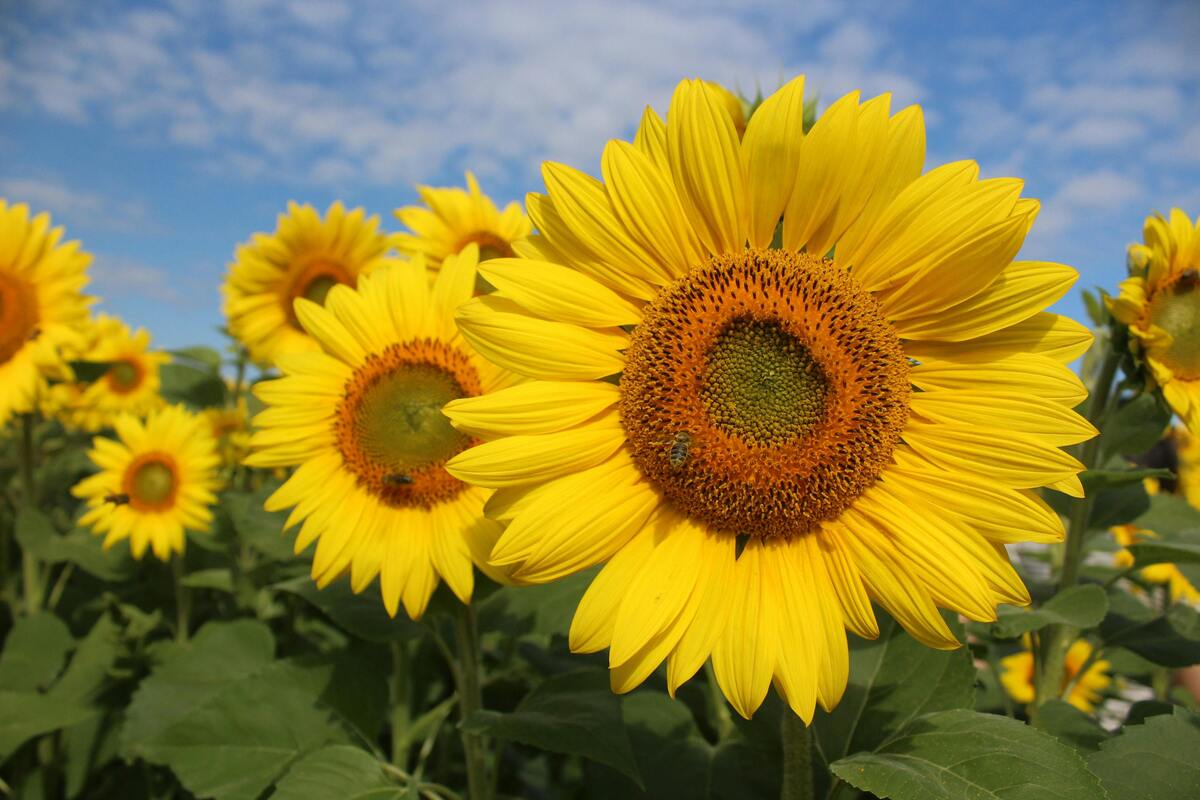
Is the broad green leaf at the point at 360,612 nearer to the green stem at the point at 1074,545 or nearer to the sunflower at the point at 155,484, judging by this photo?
the green stem at the point at 1074,545

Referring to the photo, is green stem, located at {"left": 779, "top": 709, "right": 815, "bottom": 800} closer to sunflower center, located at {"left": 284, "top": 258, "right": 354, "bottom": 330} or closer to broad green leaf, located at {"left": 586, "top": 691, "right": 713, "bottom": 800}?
Result: broad green leaf, located at {"left": 586, "top": 691, "right": 713, "bottom": 800}

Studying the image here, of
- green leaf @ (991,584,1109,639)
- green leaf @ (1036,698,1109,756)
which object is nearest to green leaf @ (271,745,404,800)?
green leaf @ (991,584,1109,639)

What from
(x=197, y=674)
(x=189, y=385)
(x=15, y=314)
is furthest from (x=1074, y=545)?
(x=15, y=314)

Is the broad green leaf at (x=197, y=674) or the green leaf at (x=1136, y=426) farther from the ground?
the green leaf at (x=1136, y=426)

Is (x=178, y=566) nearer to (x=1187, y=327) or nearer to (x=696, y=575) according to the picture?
(x=696, y=575)

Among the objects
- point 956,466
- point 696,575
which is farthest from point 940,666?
point 696,575

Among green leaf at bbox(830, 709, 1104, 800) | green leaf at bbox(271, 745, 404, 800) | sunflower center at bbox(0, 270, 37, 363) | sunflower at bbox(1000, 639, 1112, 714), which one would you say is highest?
sunflower center at bbox(0, 270, 37, 363)

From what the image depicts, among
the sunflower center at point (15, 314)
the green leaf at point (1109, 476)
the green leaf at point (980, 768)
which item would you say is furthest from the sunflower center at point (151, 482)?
the green leaf at point (1109, 476)
